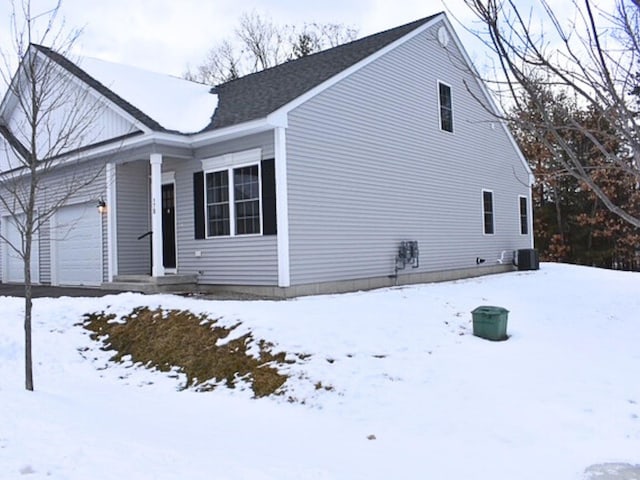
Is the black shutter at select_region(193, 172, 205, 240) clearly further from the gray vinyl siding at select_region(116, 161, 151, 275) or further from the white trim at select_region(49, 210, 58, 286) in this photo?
the white trim at select_region(49, 210, 58, 286)

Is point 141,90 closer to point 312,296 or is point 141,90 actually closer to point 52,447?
point 312,296

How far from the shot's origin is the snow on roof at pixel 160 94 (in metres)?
11.9

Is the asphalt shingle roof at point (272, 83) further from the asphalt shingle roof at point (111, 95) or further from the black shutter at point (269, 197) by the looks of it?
the black shutter at point (269, 197)

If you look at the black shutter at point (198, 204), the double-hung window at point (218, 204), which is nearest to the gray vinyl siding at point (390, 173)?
the double-hung window at point (218, 204)

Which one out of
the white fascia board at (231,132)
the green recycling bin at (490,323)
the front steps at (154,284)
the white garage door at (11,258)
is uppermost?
the white fascia board at (231,132)

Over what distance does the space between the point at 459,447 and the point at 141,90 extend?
38.3 feet

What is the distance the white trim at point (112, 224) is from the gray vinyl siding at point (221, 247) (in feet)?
3.98

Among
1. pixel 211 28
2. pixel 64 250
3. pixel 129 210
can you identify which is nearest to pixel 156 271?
pixel 129 210

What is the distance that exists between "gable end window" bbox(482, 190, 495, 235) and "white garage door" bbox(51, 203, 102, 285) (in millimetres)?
10726

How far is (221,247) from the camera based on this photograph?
1121 centimetres

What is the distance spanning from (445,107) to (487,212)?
11.9ft

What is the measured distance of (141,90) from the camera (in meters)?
13.4

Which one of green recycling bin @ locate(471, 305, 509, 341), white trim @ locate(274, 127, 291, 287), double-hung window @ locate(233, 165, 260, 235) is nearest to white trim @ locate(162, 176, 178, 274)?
double-hung window @ locate(233, 165, 260, 235)

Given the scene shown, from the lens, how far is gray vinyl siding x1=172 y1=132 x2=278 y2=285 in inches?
412
